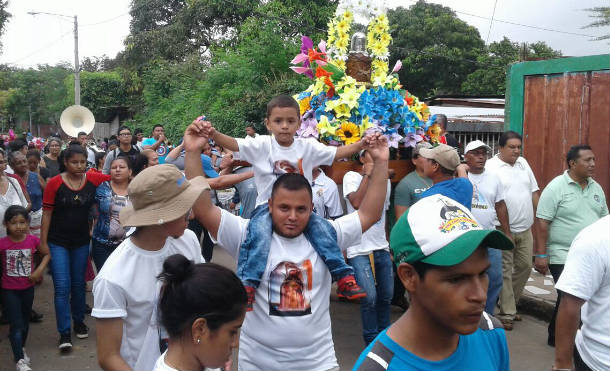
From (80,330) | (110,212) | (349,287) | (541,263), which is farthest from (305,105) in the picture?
(80,330)

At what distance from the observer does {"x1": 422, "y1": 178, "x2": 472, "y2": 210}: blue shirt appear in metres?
4.88

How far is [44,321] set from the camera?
698 cm

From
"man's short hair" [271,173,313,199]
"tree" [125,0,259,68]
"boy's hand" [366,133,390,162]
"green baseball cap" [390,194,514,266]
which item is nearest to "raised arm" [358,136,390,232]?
"boy's hand" [366,133,390,162]

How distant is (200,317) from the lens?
221 centimetres

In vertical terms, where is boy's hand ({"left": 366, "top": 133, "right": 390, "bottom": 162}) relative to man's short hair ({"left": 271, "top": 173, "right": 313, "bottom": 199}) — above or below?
above

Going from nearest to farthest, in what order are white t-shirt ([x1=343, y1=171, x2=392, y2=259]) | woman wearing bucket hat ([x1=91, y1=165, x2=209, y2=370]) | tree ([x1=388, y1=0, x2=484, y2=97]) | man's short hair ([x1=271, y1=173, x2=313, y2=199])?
woman wearing bucket hat ([x1=91, y1=165, x2=209, y2=370]) → man's short hair ([x1=271, y1=173, x2=313, y2=199]) → white t-shirt ([x1=343, y1=171, x2=392, y2=259]) → tree ([x1=388, y1=0, x2=484, y2=97])

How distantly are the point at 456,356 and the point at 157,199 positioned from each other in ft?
5.41

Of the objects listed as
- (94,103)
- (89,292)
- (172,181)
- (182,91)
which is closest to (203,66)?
(182,91)

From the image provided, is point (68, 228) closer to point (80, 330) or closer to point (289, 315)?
point (80, 330)

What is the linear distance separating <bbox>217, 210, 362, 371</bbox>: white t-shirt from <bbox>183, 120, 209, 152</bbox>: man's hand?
75 cm

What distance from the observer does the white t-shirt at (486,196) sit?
6168 mm

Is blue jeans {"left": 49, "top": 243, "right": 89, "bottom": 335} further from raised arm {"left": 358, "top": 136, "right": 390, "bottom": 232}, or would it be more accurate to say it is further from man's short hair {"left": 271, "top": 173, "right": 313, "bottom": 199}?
raised arm {"left": 358, "top": 136, "right": 390, "bottom": 232}

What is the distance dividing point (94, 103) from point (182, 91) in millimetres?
17887

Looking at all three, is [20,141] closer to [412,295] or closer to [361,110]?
[361,110]
